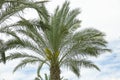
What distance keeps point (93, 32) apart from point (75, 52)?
1.79 meters

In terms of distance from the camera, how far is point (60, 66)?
86.3 ft

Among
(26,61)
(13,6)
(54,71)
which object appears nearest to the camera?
(13,6)

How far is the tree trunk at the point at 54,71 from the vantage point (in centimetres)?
2561

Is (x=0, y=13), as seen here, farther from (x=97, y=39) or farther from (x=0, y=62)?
(x=97, y=39)

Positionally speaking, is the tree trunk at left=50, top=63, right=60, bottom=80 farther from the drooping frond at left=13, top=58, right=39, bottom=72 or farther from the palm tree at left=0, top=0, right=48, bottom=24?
the palm tree at left=0, top=0, right=48, bottom=24

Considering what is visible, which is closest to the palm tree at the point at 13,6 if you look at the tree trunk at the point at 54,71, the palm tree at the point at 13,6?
the palm tree at the point at 13,6

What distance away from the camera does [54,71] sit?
2569cm

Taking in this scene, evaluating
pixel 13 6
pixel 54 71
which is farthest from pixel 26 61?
pixel 13 6

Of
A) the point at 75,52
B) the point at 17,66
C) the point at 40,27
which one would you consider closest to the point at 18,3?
the point at 40,27

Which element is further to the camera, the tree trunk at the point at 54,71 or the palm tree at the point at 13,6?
the tree trunk at the point at 54,71

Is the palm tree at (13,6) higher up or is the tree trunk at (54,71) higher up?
the palm tree at (13,6)

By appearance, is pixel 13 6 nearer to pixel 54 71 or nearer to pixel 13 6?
pixel 13 6

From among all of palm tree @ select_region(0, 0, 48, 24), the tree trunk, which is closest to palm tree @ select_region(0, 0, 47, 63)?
palm tree @ select_region(0, 0, 48, 24)

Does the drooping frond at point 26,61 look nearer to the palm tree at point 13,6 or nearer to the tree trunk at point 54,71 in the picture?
the tree trunk at point 54,71
